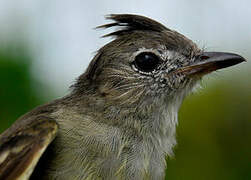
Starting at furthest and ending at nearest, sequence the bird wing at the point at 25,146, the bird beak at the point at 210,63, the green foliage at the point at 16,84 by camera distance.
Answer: the green foliage at the point at 16,84 < the bird beak at the point at 210,63 < the bird wing at the point at 25,146

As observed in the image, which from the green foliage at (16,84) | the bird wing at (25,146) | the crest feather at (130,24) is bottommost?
the green foliage at (16,84)

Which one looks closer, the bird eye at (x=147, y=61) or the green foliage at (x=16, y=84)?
the bird eye at (x=147, y=61)

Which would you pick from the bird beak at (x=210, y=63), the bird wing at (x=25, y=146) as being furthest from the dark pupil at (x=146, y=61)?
the bird wing at (x=25, y=146)

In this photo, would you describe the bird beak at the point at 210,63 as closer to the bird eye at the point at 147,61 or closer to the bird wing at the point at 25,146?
the bird eye at the point at 147,61

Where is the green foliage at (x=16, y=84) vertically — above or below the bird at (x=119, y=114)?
below

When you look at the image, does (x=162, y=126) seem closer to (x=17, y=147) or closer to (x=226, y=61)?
(x=226, y=61)

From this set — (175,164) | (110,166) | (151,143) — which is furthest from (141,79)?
(175,164)

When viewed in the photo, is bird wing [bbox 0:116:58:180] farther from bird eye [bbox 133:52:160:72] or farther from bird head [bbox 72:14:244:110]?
bird eye [bbox 133:52:160:72]
